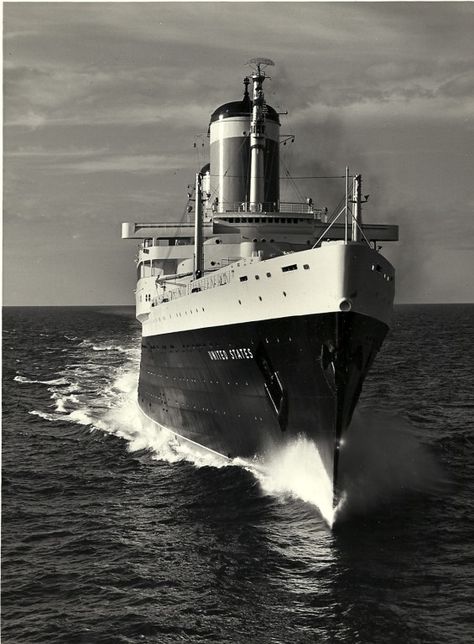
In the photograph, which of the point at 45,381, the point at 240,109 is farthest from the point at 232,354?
the point at 45,381

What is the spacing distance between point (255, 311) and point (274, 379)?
1690 millimetres

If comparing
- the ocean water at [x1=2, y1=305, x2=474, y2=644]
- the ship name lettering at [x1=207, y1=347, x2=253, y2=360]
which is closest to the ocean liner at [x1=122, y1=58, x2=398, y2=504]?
the ship name lettering at [x1=207, y1=347, x2=253, y2=360]

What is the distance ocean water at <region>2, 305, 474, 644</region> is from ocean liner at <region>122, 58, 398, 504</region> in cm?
106

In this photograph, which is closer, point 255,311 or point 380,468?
point 255,311

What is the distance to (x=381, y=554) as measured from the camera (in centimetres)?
1349

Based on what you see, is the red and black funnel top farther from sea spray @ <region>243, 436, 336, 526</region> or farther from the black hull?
sea spray @ <region>243, 436, 336, 526</region>

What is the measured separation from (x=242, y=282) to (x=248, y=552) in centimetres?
645

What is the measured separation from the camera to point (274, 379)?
1677 cm

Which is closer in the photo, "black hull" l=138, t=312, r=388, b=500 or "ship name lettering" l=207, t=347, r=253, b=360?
"black hull" l=138, t=312, r=388, b=500

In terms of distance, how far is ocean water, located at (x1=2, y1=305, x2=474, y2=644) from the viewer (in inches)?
447

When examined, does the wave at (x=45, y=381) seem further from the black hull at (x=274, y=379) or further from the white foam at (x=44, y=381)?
the black hull at (x=274, y=379)

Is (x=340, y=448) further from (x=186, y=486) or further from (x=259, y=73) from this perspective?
(x=259, y=73)

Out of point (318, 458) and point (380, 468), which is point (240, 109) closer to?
point (380, 468)

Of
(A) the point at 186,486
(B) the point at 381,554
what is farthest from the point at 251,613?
(A) the point at 186,486
